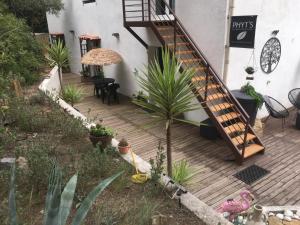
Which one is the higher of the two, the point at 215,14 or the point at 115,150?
the point at 215,14

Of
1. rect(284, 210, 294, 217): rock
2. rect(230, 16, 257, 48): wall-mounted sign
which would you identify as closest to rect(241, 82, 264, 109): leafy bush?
rect(230, 16, 257, 48): wall-mounted sign

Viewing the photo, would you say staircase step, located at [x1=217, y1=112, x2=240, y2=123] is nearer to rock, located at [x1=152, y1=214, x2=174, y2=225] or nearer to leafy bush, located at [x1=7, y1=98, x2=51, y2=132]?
rock, located at [x1=152, y1=214, x2=174, y2=225]

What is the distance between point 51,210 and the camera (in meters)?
1.75

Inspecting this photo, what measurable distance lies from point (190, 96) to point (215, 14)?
12.2ft

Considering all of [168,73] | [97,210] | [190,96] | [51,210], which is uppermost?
[168,73]

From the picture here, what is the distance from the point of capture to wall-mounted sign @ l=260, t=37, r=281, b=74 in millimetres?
7218

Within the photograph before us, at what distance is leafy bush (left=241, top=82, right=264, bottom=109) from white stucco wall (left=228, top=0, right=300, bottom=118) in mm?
263

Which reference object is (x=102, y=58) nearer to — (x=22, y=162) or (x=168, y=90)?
(x=22, y=162)

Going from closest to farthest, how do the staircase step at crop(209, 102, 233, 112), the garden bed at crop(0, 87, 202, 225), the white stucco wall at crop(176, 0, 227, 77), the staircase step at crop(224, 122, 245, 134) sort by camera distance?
the garden bed at crop(0, 87, 202, 225) → the staircase step at crop(224, 122, 245, 134) → the staircase step at crop(209, 102, 233, 112) → the white stucco wall at crop(176, 0, 227, 77)

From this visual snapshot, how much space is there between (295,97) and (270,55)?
1473 mm

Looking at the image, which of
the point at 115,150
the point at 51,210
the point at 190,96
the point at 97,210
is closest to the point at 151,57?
the point at 115,150

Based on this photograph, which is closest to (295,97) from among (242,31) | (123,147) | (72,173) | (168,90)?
(242,31)

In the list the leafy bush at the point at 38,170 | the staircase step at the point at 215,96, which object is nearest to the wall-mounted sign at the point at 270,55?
the staircase step at the point at 215,96

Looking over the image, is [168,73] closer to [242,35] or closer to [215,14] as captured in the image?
[242,35]
